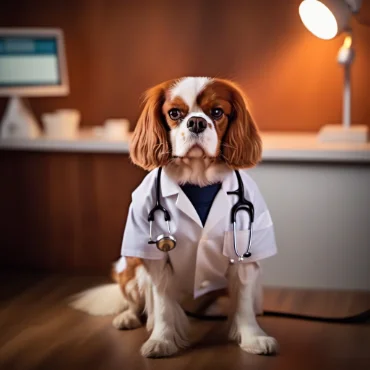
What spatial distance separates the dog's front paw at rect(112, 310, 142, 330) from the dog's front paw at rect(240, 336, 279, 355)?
29 centimetres

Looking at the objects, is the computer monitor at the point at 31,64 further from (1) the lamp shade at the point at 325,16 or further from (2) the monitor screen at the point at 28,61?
(1) the lamp shade at the point at 325,16

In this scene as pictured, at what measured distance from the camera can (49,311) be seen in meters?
2.09

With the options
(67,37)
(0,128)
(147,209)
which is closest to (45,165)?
(0,128)

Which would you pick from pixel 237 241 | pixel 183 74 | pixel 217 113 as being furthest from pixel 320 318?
pixel 183 74

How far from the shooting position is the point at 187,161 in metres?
1.71

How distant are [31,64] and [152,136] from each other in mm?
907

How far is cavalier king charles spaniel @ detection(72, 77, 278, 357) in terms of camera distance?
5.37 feet

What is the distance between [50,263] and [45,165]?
276 millimetres

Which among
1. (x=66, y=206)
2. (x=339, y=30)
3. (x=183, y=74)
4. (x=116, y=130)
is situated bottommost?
(x=66, y=206)

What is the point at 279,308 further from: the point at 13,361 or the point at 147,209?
the point at 13,361

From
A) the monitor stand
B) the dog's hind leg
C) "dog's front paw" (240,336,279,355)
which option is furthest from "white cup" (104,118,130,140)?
"dog's front paw" (240,336,279,355)

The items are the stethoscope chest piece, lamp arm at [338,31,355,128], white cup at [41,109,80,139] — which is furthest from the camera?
white cup at [41,109,80,139]

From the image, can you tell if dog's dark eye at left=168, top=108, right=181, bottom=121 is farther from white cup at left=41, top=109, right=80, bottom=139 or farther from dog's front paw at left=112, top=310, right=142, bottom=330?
white cup at left=41, top=109, right=80, bottom=139

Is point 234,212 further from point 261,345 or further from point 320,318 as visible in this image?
point 320,318
